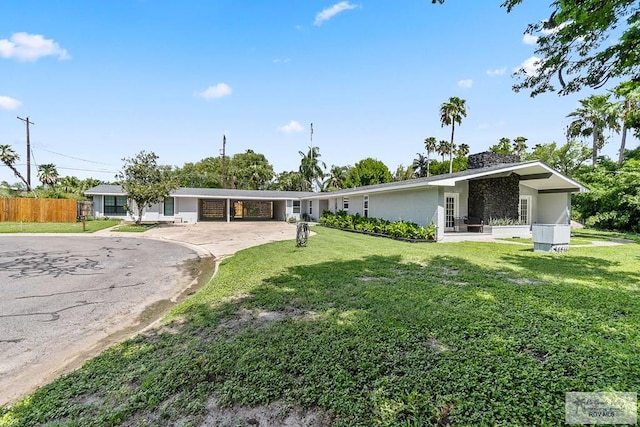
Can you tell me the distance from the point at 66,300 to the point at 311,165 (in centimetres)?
3452

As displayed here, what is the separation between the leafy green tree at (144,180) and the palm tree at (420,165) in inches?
1380

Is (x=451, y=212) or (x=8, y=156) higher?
(x=8, y=156)

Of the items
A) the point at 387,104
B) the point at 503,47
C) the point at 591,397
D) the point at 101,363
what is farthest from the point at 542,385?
the point at 387,104

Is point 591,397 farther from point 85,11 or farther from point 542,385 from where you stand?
point 85,11

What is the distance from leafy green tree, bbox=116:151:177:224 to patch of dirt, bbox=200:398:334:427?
22.1 meters

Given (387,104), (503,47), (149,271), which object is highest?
(387,104)

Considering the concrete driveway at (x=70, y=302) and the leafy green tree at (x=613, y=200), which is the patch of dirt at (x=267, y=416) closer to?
the concrete driveway at (x=70, y=302)

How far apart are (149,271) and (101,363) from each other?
531cm

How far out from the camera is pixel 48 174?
116 feet

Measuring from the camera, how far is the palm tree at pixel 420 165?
148ft

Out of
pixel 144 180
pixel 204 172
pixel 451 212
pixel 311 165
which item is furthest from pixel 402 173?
pixel 144 180

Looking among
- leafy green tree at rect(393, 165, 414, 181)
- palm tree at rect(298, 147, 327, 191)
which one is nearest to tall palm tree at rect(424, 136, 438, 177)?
leafy green tree at rect(393, 165, 414, 181)

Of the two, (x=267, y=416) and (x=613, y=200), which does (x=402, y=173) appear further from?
(x=267, y=416)

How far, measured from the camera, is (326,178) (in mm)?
42719
